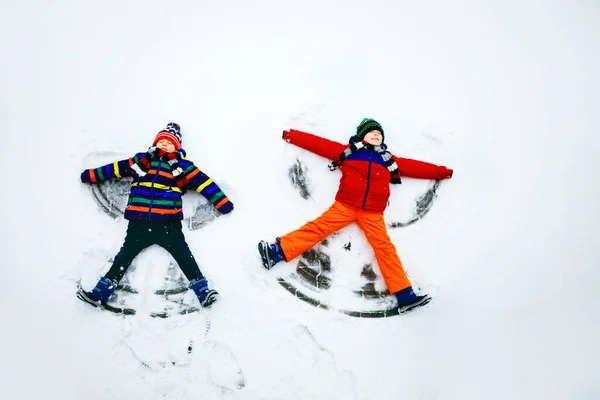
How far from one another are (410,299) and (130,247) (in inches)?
84.5

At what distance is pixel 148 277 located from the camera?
3.23m

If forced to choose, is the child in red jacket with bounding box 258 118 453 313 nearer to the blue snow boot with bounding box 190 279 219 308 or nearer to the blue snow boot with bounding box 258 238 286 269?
the blue snow boot with bounding box 258 238 286 269

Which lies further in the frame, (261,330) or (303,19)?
(303,19)

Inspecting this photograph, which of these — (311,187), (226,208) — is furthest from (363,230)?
(226,208)

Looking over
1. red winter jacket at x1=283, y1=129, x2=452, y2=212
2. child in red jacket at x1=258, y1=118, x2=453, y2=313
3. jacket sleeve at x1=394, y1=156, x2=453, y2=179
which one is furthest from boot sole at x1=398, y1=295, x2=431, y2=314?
jacket sleeve at x1=394, y1=156, x2=453, y2=179

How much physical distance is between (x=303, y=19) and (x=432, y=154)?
166 cm

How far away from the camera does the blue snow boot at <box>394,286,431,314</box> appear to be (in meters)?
3.12

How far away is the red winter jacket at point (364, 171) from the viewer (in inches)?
126

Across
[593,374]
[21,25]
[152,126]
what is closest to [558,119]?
[593,374]

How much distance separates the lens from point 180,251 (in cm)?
316

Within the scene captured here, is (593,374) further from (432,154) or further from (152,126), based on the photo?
(152,126)

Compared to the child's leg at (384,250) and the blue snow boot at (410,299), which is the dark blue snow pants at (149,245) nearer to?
the child's leg at (384,250)

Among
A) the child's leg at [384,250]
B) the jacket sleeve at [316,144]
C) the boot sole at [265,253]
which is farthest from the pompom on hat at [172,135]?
the child's leg at [384,250]

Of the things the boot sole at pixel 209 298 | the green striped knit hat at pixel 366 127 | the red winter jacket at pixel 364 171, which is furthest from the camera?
the green striped knit hat at pixel 366 127
